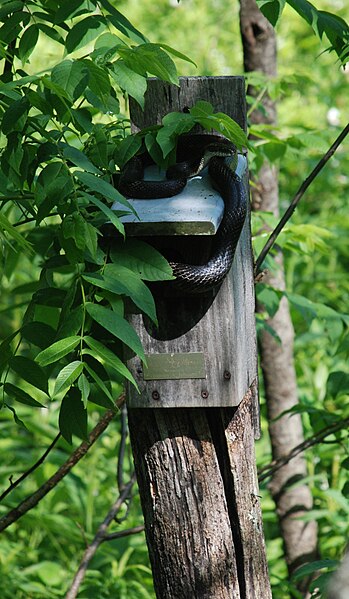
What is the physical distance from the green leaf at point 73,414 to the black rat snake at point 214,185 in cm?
30

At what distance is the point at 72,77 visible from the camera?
1.64 meters

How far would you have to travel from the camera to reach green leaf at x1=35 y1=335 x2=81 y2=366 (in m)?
1.49

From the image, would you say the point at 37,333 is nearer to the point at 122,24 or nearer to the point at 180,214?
the point at 180,214

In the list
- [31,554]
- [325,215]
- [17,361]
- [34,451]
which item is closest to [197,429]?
[17,361]

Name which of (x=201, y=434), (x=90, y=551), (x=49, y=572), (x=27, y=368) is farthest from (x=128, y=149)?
(x=49, y=572)

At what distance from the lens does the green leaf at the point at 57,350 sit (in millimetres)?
1491

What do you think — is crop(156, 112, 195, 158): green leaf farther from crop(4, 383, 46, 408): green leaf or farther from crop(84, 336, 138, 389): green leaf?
crop(4, 383, 46, 408): green leaf

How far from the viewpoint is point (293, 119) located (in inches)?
271

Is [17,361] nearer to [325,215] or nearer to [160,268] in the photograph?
[160,268]

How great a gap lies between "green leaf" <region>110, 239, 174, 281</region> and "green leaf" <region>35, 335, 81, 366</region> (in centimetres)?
20

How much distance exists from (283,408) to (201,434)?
1.55 metres

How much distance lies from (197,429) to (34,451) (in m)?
2.63

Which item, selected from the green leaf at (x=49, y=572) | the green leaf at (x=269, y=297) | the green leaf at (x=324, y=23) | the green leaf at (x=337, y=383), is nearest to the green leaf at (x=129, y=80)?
the green leaf at (x=324, y=23)

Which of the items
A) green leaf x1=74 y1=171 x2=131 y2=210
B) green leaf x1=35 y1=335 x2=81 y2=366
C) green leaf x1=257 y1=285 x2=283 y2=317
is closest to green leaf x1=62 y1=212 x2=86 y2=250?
green leaf x1=74 y1=171 x2=131 y2=210
